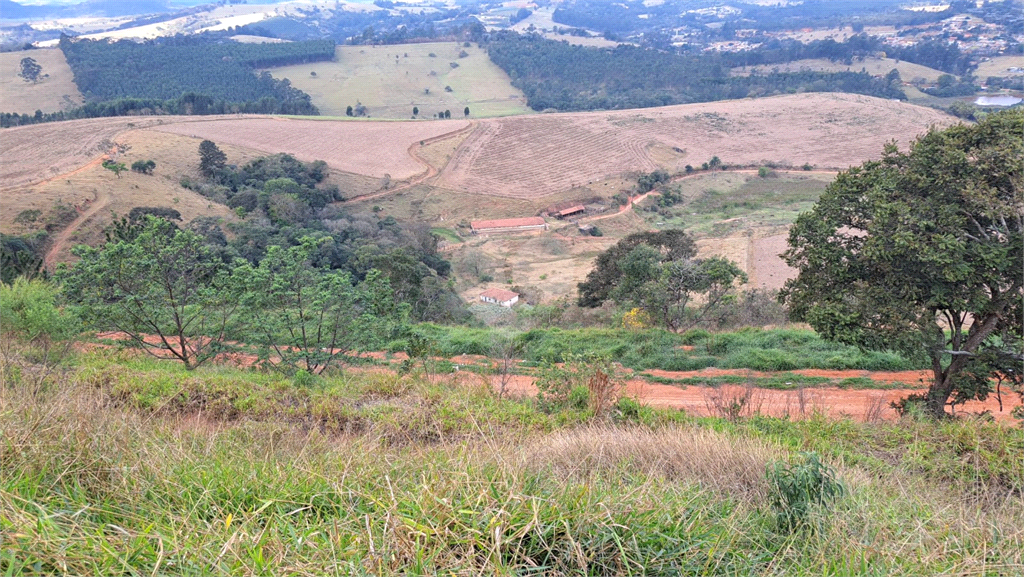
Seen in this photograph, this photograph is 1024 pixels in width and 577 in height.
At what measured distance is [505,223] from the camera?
4100 centimetres

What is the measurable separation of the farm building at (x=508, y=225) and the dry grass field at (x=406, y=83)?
33.0 meters

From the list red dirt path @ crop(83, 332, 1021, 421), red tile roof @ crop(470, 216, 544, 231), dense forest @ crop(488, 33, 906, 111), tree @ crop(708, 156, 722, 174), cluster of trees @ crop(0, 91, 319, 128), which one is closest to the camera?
red dirt path @ crop(83, 332, 1021, 421)

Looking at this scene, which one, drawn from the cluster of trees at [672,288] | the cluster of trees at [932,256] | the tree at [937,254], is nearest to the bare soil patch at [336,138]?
the cluster of trees at [672,288]

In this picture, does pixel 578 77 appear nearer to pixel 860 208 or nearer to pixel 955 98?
pixel 955 98

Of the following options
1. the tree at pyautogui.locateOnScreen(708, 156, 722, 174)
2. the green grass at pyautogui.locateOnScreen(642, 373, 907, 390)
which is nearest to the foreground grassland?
the green grass at pyautogui.locateOnScreen(642, 373, 907, 390)

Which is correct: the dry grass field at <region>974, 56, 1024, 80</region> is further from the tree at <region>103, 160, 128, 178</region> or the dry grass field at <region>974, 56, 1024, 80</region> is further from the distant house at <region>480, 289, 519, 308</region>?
the tree at <region>103, 160, 128, 178</region>

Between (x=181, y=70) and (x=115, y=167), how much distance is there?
2084 inches

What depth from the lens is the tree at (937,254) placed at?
713 centimetres

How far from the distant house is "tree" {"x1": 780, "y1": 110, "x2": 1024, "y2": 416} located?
1744cm

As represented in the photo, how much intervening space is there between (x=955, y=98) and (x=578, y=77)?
46873mm

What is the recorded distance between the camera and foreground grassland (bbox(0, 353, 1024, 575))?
233 centimetres

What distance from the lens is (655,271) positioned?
16219 millimetres

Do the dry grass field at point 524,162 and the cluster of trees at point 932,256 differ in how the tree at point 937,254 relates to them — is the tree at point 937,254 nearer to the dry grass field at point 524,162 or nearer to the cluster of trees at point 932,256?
the cluster of trees at point 932,256

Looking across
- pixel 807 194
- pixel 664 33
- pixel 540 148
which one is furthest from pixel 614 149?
pixel 664 33
